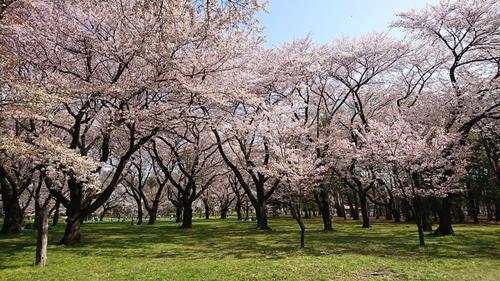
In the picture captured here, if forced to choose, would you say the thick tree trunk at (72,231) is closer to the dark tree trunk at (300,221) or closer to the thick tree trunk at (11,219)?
the thick tree trunk at (11,219)

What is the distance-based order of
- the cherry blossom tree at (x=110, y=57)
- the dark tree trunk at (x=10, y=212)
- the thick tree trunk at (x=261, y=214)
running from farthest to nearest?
the thick tree trunk at (x=261, y=214) < the dark tree trunk at (x=10, y=212) < the cherry blossom tree at (x=110, y=57)

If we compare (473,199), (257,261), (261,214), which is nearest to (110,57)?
(257,261)

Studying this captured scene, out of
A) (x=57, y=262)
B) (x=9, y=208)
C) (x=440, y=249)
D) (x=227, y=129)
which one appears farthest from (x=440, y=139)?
(x=9, y=208)

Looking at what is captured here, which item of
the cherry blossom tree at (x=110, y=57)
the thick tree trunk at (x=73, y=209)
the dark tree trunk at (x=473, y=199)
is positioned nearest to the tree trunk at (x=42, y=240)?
the cherry blossom tree at (x=110, y=57)

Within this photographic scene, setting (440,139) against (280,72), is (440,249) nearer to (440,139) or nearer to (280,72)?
(440,139)

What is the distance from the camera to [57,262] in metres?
13.0

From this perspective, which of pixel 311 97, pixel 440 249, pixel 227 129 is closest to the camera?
pixel 440 249

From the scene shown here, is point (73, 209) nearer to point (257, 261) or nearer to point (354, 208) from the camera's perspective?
point (257, 261)

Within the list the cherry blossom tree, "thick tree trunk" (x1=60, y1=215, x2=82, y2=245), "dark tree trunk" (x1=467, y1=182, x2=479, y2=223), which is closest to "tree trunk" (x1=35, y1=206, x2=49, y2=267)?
the cherry blossom tree

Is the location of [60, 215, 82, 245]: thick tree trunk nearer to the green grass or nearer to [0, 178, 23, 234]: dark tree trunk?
Result: the green grass

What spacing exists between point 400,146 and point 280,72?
1141cm

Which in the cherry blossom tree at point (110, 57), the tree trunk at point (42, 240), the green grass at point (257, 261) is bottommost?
the green grass at point (257, 261)

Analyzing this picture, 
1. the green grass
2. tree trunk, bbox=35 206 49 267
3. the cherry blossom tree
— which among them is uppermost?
the cherry blossom tree

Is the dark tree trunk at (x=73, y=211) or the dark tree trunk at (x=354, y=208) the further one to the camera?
the dark tree trunk at (x=354, y=208)
